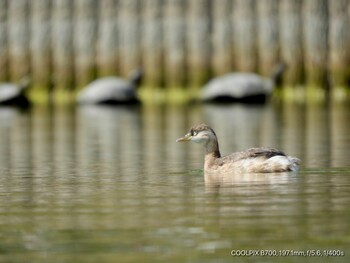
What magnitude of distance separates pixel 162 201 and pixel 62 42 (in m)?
23.5

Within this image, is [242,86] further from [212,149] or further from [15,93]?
[212,149]

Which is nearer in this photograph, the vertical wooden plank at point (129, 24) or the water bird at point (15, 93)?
the water bird at point (15, 93)

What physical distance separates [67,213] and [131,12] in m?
23.8

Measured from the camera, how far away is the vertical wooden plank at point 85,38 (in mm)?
34500

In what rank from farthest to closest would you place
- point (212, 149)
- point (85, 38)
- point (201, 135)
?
1. point (85, 38)
2. point (201, 135)
3. point (212, 149)

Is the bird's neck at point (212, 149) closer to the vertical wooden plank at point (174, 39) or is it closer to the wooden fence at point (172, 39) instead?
the wooden fence at point (172, 39)

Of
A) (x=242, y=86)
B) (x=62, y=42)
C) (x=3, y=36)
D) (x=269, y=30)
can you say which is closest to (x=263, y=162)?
(x=242, y=86)

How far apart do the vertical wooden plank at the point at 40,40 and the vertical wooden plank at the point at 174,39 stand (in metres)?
3.08

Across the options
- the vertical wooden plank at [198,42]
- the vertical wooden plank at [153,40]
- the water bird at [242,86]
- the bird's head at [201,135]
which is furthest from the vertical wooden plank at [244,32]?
the bird's head at [201,135]

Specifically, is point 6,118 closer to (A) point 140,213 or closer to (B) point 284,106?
(B) point 284,106

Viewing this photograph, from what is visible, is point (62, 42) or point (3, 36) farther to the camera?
point (3, 36)

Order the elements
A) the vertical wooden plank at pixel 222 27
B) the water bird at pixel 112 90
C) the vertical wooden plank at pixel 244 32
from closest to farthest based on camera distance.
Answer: the water bird at pixel 112 90, the vertical wooden plank at pixel 244 32, the vertical wooden plank at pixel 222 27

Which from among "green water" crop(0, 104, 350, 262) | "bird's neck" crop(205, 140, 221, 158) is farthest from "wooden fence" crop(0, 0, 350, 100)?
"bird's neck" crop(205, 140, 221, 158)

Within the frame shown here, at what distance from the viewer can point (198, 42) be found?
112 feet
